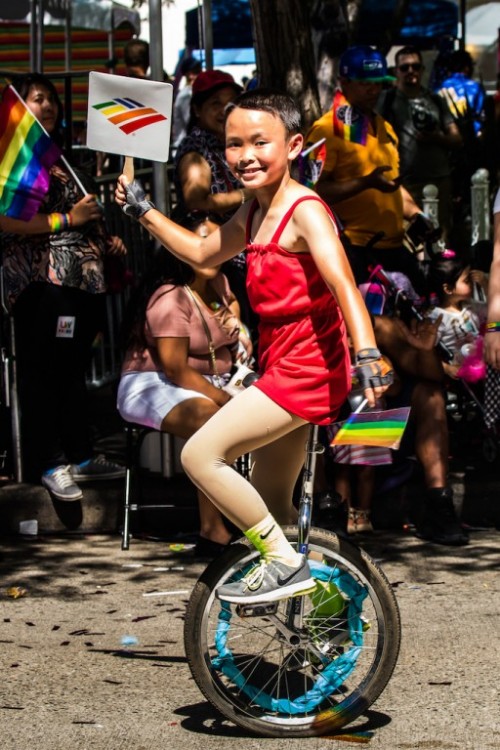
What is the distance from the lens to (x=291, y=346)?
4531 millimetres

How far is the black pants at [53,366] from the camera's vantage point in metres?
7.52

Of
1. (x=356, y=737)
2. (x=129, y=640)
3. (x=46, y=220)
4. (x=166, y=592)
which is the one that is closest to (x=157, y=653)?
(x=129, y=640)

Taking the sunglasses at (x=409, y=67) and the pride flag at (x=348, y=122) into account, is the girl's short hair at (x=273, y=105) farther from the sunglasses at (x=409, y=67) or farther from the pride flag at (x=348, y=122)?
the sunglasses at (x=409, y=67)

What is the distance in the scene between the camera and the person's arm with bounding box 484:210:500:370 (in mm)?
4852

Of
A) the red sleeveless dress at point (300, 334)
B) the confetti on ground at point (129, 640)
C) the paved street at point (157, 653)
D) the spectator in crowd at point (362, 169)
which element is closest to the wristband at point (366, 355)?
the red sleeveless dress at point (300, 334)


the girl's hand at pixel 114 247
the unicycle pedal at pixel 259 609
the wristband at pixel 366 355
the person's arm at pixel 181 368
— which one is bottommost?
the unicycle pedal at pixel 259 609

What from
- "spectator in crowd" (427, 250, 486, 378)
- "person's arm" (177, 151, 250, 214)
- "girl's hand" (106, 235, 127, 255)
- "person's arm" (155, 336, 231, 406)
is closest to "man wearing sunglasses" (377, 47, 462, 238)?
"spectator in crowd" (427, 250, 486, 378)

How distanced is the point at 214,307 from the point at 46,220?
1002 millimetres

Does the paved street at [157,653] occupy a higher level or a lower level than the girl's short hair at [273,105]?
lower

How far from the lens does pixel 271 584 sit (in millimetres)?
4402

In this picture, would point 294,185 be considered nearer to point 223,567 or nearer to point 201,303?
point 223,567

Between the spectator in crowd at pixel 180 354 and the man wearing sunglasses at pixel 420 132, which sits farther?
the man wearing sunglasses at pixel 420 132

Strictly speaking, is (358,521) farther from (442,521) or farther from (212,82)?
(212,82)

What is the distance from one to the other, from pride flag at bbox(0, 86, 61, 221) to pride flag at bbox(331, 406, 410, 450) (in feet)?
11.0
